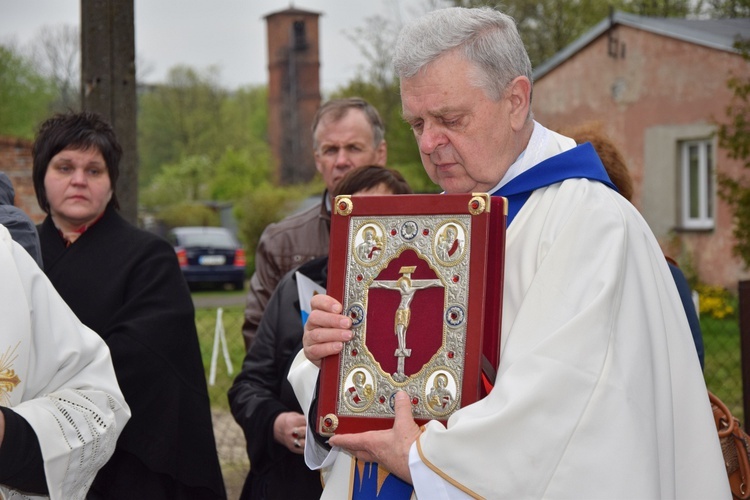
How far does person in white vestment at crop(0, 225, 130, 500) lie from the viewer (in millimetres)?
2676

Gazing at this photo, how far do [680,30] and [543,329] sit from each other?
50.8ft

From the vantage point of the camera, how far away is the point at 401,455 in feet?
7.23

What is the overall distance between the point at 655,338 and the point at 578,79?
1699 cm

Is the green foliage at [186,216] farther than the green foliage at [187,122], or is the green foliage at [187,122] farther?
the green foliage at [187,122]

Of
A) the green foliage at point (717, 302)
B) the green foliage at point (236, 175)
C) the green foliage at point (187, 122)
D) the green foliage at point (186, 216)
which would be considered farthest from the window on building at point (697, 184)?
the green foliage at point (187, 122)

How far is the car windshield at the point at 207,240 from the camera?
70.8 feet

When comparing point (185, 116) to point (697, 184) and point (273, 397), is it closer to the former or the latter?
point (697, 184)

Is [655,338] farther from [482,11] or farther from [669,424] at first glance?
[482,11]

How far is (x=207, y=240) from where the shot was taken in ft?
72.2

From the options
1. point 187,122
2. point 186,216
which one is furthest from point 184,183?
point 186,216

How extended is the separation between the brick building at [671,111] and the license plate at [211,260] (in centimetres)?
789

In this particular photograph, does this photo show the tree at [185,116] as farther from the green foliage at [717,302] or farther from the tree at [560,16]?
the green foliage at [717,302]

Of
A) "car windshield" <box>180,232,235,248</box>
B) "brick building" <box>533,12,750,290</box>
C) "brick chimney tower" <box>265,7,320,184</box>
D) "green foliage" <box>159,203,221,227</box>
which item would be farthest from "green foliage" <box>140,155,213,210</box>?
"brick building" <box>533,12,750,290</box>

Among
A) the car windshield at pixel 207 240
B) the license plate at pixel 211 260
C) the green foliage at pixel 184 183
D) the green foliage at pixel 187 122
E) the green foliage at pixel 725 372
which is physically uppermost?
the green foliage at pixel 187 122
